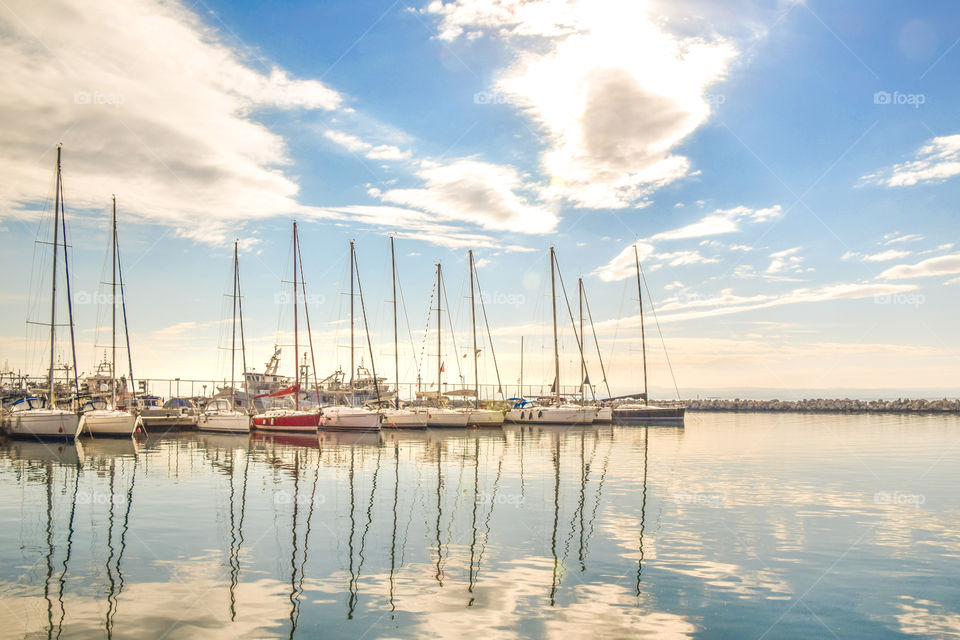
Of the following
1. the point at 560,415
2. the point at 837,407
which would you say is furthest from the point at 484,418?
the point at 837,407

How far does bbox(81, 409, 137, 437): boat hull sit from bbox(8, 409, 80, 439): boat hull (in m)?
3.48

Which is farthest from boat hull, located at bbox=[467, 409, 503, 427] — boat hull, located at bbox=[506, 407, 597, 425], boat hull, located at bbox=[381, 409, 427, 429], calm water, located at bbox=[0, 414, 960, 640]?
calm water, located at bbox=[0, 414, 960, 640]

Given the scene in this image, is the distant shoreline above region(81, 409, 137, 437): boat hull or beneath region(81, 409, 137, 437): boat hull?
beneath

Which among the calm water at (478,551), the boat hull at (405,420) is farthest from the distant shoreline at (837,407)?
the calm water at (478,551)

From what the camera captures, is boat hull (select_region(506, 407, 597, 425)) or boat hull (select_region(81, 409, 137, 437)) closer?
boat hull (select_region(81, 409, 137, 437))

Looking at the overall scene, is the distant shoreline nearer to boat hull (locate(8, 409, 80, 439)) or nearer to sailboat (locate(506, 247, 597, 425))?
sailboat (locate(506, 247, 597, 425))

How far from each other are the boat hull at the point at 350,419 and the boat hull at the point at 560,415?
958 inches

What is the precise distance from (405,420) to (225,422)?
54.3 feet

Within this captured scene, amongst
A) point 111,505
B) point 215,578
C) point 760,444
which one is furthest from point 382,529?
point 760,444

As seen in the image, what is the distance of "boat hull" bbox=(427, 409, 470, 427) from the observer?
213 feet

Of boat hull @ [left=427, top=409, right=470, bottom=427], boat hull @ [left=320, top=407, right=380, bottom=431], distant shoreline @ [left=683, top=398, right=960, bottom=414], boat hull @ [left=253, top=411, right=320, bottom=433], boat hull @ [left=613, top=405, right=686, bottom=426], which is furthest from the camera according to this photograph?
distant shoreline @ [left=683, top=398, right=960, bottom=414]

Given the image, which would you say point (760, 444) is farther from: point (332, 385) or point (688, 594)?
point (332, 385)

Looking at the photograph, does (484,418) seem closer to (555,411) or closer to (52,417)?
(555,411)

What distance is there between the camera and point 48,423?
4491 cm
